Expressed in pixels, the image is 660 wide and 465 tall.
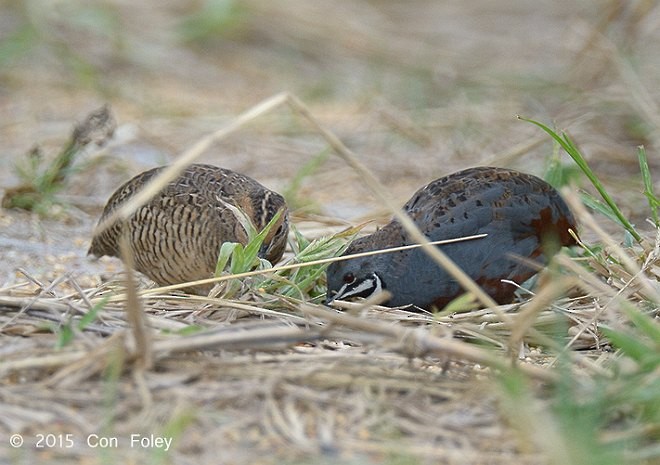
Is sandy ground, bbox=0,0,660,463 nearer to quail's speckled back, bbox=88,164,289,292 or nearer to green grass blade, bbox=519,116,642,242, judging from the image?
quail's speckled back, bbox=88,164,289,292

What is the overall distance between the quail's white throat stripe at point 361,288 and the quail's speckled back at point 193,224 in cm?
27

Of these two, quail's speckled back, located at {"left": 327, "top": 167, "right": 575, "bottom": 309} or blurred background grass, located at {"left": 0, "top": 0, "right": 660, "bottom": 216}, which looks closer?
quail's speckled back, located at {"left": 327, "top": 167, "right": 575, "bottom": 309}

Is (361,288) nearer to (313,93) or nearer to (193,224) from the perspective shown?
(193,224)

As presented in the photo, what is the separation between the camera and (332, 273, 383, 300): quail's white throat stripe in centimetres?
397

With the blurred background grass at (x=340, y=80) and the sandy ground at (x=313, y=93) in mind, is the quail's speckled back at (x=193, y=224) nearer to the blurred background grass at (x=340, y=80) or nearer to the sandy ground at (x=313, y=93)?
→ the sandy ground at (x=313, y=93)

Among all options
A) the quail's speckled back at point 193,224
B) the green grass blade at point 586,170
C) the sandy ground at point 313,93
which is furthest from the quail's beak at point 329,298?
the green grass blade at point 586,170

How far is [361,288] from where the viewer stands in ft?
13.2

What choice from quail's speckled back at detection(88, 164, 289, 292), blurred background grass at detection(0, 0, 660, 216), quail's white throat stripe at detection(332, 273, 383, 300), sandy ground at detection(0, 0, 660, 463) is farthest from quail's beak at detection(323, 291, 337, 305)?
blurred background grass at detection(0, 0, 660, 216)

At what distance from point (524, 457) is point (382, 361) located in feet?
1.80

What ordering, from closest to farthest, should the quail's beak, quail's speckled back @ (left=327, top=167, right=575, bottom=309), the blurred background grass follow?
the quail's beak
quail's speckled back @ (left=327, top=167, right=575, bottom=309)
the blurred background grass

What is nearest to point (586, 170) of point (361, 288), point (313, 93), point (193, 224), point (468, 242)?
point (468, 242)

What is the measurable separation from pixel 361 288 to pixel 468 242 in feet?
1.47

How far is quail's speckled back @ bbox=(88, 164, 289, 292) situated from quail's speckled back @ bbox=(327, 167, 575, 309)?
0.34m

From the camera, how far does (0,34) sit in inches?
324
